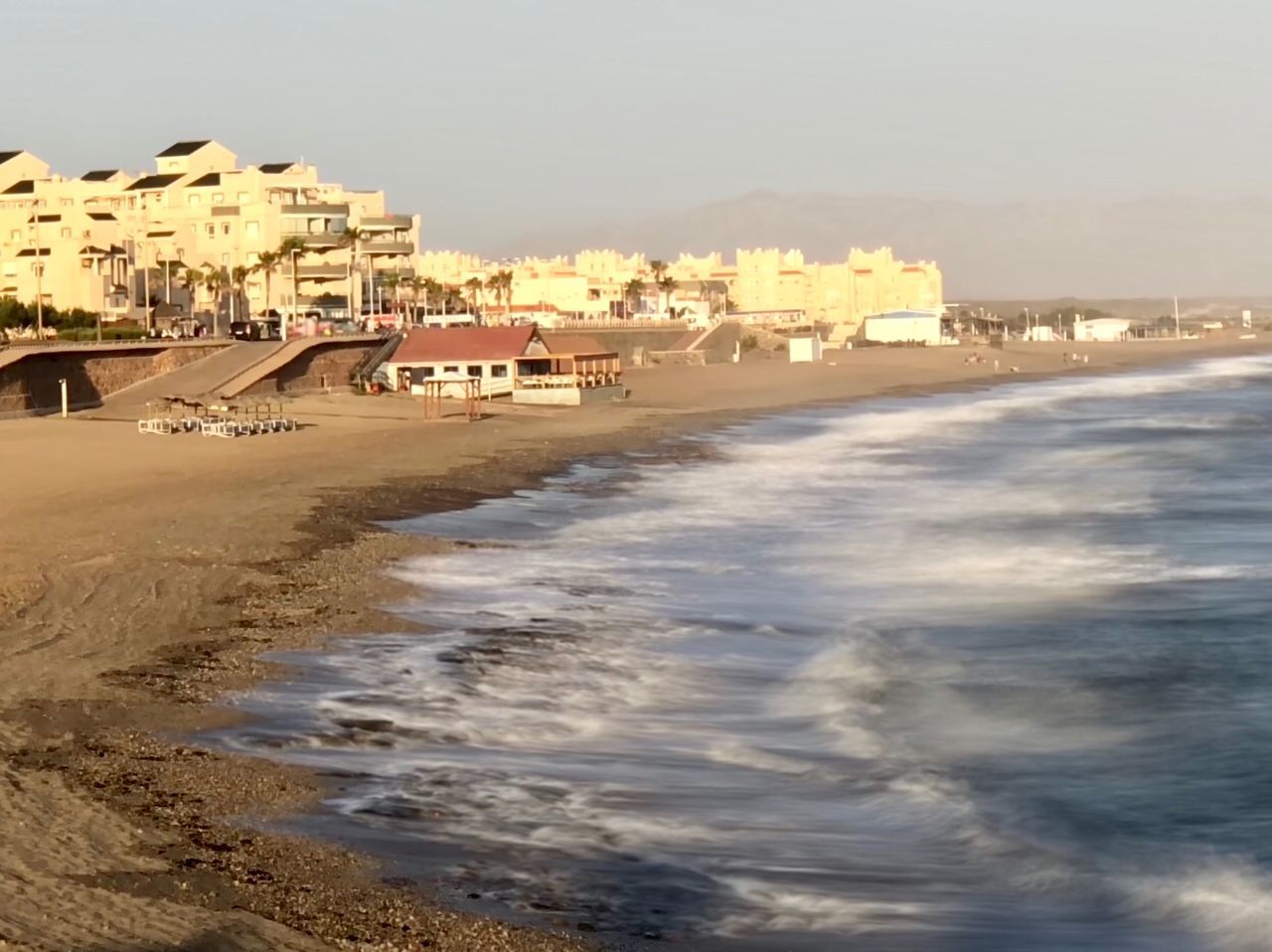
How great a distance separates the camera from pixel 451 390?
58125 mm

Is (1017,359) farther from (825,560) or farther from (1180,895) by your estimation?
(1180,895)

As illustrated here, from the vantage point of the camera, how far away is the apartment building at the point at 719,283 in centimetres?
13425

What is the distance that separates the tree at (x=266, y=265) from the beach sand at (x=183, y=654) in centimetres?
3890

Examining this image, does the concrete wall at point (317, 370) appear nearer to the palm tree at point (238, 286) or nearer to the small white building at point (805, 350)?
the palm tree at point (238, 286)

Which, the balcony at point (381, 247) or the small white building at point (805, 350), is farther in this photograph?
the small white building at point (805, 350)

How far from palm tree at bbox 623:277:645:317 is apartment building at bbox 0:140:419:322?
29.2 meters

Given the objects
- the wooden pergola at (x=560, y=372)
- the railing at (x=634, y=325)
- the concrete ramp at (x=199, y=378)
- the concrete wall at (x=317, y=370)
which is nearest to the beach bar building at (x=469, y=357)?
the wooden pergola at (x=560, y=372)

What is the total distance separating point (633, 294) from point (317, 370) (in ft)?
229

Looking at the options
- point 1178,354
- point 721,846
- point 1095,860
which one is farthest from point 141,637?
point 1178,354

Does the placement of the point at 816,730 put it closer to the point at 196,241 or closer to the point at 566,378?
the point at 566,378

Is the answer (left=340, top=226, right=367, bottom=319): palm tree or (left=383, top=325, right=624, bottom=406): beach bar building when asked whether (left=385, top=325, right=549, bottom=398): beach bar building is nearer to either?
(left=383, top=325, right=624, bottom=406): beach bar building

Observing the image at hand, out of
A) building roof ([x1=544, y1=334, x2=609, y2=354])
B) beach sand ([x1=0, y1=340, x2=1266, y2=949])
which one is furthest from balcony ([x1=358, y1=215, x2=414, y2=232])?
beach sand ([x1=0, y1=340, x2=1266, y2=949])

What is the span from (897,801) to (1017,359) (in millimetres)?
99070

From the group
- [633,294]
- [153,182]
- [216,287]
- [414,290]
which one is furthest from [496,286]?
[216,287]
